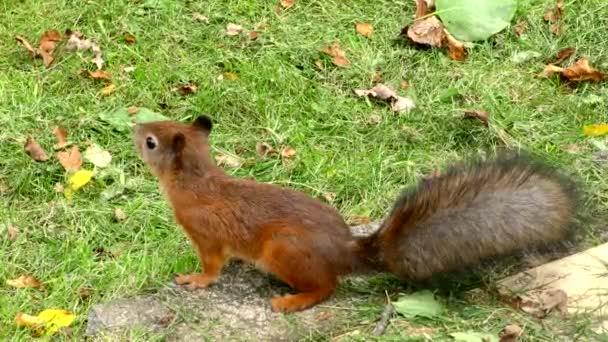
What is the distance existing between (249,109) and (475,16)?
1352mm

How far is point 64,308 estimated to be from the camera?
296cm

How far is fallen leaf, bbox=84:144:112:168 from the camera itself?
3721mm

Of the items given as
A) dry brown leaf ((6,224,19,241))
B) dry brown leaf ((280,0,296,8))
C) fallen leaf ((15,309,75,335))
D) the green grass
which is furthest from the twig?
dry brown leaf ((280,0,296,8))

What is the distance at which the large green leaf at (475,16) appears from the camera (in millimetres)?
4535

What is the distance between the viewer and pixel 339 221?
2645mm

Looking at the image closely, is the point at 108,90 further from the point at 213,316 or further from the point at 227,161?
the point at 213,316

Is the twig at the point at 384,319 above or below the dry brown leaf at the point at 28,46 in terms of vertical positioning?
above

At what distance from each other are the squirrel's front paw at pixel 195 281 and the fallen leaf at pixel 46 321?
0.38 meters

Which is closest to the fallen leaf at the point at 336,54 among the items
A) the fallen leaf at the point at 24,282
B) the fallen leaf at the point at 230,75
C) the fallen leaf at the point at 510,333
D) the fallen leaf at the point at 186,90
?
the fallen leaf at the point at 230,75

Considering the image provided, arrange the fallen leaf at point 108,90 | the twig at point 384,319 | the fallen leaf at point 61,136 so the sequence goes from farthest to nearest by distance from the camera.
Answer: the fallen leaf at point 108,90, the fallen leaf at point 61,136, the twig at point 384,319

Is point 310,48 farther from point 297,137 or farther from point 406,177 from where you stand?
point 406,177

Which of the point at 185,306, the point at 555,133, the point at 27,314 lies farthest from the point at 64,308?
the point at 555,133

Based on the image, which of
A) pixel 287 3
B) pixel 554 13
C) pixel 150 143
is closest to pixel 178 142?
pixel 150 143

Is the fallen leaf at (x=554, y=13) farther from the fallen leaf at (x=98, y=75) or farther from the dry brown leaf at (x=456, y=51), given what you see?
the fallen leaf at (x=98, y=75)
